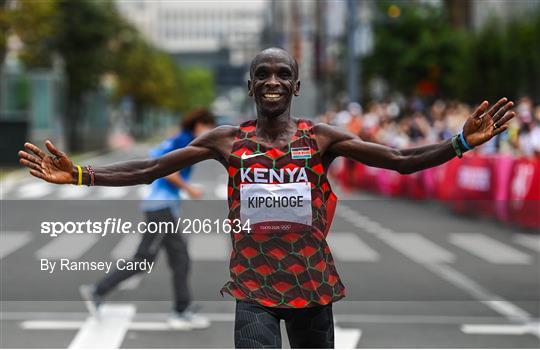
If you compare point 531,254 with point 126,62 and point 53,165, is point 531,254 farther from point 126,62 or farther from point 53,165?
point 126,62

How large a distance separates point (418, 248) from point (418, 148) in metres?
7.90

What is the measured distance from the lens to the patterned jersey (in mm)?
4223

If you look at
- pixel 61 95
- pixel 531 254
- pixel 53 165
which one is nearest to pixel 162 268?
pixel 531 254

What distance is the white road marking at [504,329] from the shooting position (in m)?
8.48

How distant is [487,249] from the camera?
43.7ft

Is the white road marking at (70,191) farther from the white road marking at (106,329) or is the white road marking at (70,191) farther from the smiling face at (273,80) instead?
the smiling face at (273,80)

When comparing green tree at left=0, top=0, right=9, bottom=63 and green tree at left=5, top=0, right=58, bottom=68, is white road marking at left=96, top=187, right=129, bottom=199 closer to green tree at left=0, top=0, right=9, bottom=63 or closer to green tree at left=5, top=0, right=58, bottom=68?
green tree at left=0, top=0, right=9, bottom=63

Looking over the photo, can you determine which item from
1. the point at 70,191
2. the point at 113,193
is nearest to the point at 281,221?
the point at 70,191

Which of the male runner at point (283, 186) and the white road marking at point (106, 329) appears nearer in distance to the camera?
the male runner at point (283, 186)

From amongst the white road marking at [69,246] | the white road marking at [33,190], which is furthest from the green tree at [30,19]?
the white road marking at [69,246]

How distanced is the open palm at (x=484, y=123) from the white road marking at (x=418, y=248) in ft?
24.3

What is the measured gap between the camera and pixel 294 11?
12719 centimetres

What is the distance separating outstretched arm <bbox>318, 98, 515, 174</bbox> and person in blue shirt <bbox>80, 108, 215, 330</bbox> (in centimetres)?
386

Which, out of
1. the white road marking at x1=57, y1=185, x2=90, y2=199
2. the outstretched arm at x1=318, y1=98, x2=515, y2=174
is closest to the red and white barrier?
the white road marking at x1=57, y1=185, x2=90, y2=199
